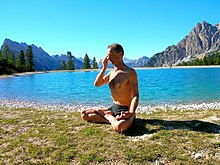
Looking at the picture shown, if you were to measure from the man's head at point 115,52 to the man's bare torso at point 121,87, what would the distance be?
14.5 inches

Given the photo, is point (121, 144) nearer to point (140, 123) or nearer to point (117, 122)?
point (117, 122)

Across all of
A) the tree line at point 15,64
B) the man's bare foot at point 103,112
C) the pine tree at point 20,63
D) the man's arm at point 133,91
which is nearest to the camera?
the man's arm at point 133,91

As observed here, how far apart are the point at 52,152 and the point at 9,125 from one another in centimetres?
339

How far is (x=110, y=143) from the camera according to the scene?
5.80 metres

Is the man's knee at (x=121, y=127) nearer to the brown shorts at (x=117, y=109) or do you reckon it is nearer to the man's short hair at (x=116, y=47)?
the brown shorts at (x=117, y=109)

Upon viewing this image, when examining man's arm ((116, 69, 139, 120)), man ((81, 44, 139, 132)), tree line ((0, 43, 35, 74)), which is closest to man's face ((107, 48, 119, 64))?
man ((81, 44, 139, 132))

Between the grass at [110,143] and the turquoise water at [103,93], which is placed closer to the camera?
the grass at [110,143]

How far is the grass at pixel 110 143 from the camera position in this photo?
499cm

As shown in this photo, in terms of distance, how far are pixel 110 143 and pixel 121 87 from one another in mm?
1845

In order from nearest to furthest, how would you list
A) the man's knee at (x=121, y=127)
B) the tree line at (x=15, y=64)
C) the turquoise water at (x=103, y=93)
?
the man's knee at (x=121, y=127) < the turquoise water at (x=103, y=93) < the tree line at (x=15, y=64)

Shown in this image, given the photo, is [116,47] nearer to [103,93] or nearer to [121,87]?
[121,87]

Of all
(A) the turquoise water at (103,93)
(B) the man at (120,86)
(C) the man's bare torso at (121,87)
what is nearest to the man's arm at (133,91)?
(B) the man at (120,86)

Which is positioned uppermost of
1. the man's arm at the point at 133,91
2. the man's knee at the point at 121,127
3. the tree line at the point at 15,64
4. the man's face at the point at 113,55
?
the tree line at the point at 15,64

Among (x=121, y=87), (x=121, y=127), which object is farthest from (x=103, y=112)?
(x=121, y=127)
